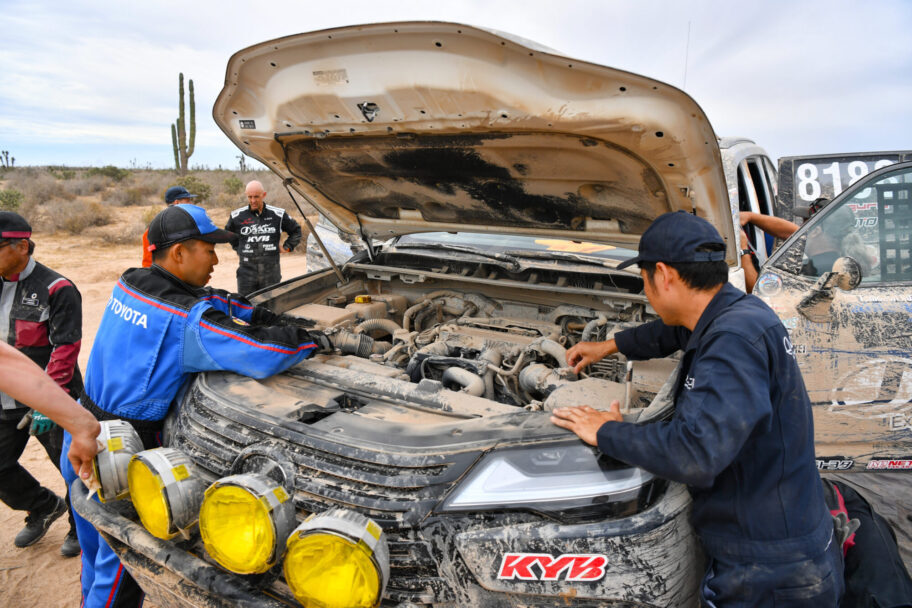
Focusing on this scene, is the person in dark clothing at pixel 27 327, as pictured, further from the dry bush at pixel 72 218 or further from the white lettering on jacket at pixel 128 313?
the dry bush at pixel 72 218

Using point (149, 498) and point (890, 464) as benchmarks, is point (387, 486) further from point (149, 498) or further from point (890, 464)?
point (890, 464)

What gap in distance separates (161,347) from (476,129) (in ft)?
5.21

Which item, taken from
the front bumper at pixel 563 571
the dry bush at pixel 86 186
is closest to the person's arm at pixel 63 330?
the front bumper at pixel 563 571

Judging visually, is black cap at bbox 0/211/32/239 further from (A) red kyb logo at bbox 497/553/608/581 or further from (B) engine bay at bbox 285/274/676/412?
(A) red kyb logo at bbox 497/553/608/581

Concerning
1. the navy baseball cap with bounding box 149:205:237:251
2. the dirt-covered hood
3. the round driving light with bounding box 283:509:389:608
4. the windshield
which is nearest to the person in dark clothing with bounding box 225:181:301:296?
the windshield

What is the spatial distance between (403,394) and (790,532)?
1343 millimetres

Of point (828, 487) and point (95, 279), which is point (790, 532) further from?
point (95, 279)

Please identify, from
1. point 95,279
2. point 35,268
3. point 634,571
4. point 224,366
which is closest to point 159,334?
point 224,366

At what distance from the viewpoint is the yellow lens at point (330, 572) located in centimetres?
144

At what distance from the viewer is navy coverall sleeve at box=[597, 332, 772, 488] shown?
4.55ft

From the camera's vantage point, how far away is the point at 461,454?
1.66 m

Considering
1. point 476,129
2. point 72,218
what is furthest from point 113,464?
point 72,218

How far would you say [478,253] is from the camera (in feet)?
12.7

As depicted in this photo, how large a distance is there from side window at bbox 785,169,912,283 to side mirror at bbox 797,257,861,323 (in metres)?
0.15
